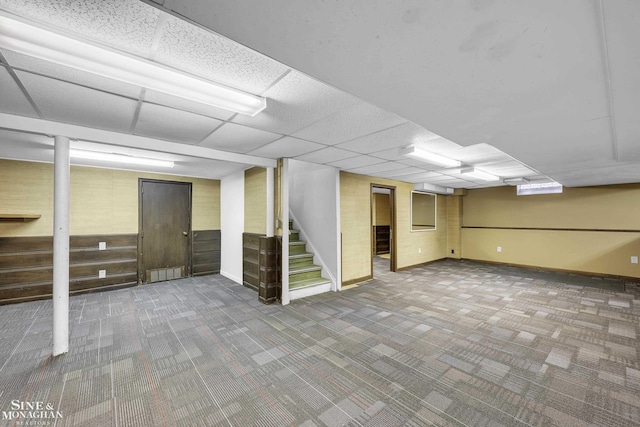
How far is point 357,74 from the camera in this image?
1237 millimetres

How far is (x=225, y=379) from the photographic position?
2139mm

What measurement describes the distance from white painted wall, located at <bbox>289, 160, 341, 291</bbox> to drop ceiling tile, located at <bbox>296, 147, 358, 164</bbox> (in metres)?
0.79

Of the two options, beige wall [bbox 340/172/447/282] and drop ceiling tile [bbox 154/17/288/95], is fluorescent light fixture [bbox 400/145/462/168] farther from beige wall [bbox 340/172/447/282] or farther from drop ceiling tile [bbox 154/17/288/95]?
drop ceiling tile [bbox 154/17/288/95]

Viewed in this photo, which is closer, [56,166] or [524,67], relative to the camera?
[524,67]

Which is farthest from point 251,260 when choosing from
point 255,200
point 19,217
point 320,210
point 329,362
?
point 19,217

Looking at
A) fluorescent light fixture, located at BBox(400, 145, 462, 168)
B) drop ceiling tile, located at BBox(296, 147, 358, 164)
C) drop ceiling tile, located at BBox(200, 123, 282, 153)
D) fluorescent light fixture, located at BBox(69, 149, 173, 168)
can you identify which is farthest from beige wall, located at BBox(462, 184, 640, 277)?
fluorescent light fixture, located at BBox(69, 149, 173, 168)

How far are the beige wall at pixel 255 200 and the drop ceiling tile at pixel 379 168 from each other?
172 cm

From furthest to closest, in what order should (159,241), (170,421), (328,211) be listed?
(159,241) < (328,211) < (170,421)

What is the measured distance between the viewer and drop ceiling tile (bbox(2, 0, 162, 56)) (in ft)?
3.63

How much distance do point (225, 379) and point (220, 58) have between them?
7.95 ft

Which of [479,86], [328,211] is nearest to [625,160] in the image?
[479,86]

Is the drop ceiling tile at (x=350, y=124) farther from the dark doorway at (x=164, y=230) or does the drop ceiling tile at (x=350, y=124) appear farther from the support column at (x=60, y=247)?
the dark doorway at (x=164, y=230)

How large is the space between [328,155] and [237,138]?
4.41ft

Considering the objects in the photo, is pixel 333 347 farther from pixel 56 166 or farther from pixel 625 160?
pixel 625 160
